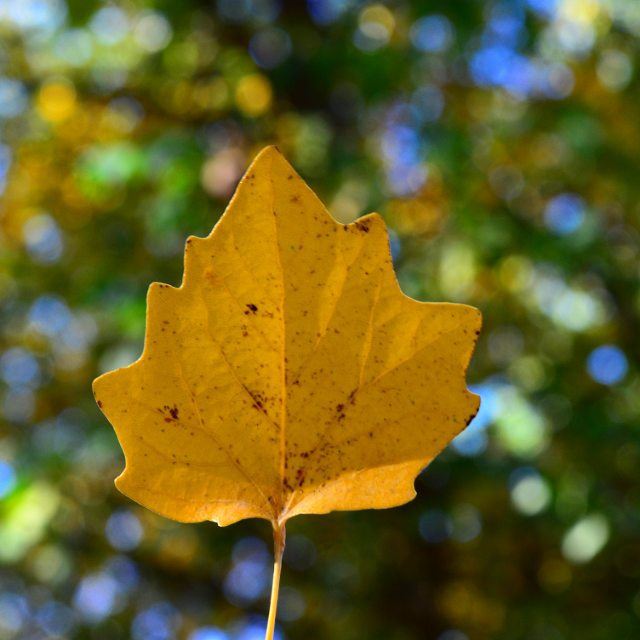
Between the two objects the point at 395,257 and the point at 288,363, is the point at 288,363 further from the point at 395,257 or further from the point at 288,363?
the point at 395,257

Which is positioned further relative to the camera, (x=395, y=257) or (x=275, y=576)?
(x=395, y=257)

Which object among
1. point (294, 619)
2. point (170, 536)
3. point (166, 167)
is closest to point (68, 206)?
point (166, 167)

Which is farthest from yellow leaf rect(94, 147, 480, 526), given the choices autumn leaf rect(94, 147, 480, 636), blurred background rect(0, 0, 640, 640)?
blurred background rect(0, 0, 640, 640)

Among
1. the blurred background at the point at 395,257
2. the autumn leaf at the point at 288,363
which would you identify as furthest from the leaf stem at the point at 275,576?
the blurred background at the point at 395,257

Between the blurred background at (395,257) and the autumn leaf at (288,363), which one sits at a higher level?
the autumn leaf at (288,363)

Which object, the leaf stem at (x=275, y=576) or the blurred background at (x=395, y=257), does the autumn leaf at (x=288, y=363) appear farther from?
the blurred background at (x=395, y=257)

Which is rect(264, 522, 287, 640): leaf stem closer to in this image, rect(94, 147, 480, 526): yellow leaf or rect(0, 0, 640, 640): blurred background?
rect(94, 147, 480, 526): yellow leaf

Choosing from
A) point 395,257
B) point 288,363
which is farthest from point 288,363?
point 395,257

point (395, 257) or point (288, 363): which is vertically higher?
point (288, 363)
